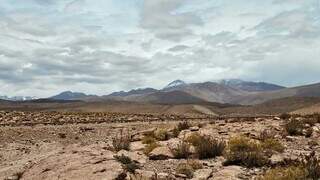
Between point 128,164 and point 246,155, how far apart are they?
3.62m

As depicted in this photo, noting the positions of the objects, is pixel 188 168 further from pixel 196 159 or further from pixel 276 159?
pixel 276 159

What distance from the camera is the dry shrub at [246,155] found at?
1584 cm

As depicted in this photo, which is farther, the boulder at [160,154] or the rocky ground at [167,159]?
the boulder at [160,154]

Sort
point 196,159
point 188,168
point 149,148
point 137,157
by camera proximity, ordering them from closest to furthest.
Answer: point 188,168 → point 196,159 → point 137,157 → point 149,148

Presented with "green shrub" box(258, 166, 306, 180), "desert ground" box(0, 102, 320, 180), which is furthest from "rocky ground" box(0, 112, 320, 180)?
"green shrub" box(258, 166, 306, 180)

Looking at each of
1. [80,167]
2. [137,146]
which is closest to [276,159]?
[80,167]

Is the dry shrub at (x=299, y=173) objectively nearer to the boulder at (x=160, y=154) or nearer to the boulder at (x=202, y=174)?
the boulder at (x=202, y=174)

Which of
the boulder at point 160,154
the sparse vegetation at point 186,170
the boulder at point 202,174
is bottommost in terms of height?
the boulder at point 202,174

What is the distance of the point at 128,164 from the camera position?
15.3 meters

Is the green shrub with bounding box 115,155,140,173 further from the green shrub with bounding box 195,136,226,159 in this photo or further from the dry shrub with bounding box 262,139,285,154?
the dry shrub with bounding box 262,139,285,154

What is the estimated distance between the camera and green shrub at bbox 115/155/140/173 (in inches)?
589

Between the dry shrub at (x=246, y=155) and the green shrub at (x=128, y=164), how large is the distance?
2.86 meters

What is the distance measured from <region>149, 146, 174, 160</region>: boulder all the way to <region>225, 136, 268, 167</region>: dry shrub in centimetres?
192

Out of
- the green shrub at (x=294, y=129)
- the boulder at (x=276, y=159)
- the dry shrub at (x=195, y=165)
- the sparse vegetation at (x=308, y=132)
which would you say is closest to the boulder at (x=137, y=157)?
the dry shrub at (x=195, y=165)
